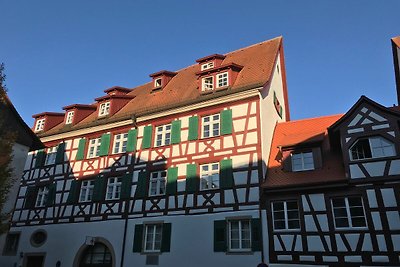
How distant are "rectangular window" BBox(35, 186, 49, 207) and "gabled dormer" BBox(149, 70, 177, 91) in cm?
929

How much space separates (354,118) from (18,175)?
1442cm

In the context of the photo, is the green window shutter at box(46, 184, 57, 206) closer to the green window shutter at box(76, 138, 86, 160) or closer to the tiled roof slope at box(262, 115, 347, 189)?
the green window shutter at box(76, 138, 86, 160)

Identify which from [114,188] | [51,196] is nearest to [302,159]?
[114,188]

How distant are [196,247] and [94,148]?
378 inches

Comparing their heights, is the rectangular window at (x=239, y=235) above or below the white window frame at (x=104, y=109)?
below

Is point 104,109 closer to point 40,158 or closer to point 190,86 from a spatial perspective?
point 40,158

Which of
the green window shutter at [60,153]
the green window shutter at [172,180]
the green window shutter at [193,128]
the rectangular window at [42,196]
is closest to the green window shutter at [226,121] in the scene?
the green window shutter at [193,128]

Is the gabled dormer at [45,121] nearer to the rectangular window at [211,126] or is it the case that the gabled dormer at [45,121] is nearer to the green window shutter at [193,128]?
the green window shutter at [193,128]

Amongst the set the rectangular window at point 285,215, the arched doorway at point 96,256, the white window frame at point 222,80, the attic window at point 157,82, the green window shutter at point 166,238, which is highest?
the attic window at point 157,82

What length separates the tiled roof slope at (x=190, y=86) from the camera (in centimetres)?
1934

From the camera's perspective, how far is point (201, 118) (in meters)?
19.4

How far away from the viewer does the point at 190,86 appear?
878 inches

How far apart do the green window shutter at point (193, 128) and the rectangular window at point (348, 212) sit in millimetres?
7319

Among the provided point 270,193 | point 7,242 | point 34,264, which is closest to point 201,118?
point 270,193
